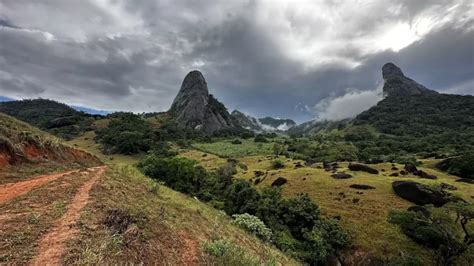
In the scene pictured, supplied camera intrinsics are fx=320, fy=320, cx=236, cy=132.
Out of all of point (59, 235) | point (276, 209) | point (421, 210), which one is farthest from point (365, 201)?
point (59, 235)

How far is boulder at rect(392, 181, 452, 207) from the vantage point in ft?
166

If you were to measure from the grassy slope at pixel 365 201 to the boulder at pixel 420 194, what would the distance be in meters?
1.32

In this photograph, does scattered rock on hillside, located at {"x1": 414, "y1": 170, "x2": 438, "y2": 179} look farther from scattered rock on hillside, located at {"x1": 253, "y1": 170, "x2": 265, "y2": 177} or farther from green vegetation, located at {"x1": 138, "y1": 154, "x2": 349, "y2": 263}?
scattered rock on hillside, located at {"x1": 253, "y1": 170, "x2": 265, "y2": 177}

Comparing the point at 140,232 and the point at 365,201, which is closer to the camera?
the point at 140,232

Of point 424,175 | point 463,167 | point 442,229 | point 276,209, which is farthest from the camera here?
point 463,167

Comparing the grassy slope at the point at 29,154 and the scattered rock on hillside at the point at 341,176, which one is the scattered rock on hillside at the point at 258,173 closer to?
the scattered rock on hillside at the point at 341,176

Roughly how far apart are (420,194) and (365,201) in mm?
8855

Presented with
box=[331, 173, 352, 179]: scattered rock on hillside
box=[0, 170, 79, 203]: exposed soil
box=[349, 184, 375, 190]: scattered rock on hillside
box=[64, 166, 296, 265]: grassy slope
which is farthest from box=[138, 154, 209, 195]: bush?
box=[0, 170, 79, 203]: exposed soil

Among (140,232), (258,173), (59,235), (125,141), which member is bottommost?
(258,173)

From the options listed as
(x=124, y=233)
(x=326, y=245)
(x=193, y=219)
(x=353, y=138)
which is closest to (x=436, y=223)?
(x=326, y=245)

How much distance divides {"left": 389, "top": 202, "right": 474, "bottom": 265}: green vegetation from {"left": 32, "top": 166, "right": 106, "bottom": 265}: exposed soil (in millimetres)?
40502

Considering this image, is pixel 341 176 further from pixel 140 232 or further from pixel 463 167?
pixel 140 232

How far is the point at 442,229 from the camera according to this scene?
38906 mm

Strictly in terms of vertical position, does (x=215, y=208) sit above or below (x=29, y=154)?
below
